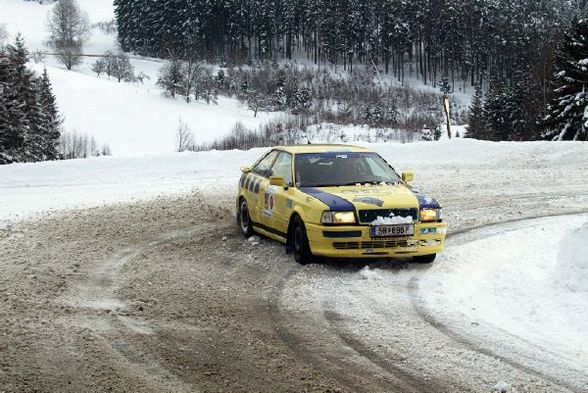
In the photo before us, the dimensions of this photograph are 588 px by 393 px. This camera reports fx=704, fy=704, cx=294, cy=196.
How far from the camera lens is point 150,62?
95938 millimetres

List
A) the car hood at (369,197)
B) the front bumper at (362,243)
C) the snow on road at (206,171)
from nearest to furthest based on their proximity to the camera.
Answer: the front bumper at (362,243) < the car hood at (369,197) < the snow on road at (206,171)

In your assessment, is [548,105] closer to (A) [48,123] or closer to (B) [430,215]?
(B) [430,215]

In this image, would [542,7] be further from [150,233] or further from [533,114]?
[150,233]

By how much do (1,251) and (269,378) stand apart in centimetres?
586

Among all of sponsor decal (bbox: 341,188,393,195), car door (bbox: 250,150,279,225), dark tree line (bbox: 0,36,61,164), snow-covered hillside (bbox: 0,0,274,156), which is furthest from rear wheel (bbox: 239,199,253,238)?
snow-covered hillside (bbox: 0,0,274,156)

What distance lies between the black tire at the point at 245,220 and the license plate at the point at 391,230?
106 inches

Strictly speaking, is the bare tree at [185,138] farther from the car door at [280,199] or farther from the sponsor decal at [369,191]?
the sponsor decal at [369,191]

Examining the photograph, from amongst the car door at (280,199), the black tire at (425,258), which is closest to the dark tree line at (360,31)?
the car door at (280,199)

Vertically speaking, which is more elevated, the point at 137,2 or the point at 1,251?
the point at 137,2

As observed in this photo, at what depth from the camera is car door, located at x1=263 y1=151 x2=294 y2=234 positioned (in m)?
9.13

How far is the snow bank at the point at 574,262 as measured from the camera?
22.7ft

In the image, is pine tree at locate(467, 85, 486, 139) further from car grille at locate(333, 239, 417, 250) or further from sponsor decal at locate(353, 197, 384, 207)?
car grille at locate(333, 239, 417, 250)

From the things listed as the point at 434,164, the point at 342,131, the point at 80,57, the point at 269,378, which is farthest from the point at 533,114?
the point at 80,57

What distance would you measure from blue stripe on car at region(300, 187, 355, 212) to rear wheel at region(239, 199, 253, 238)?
5.93 feet
